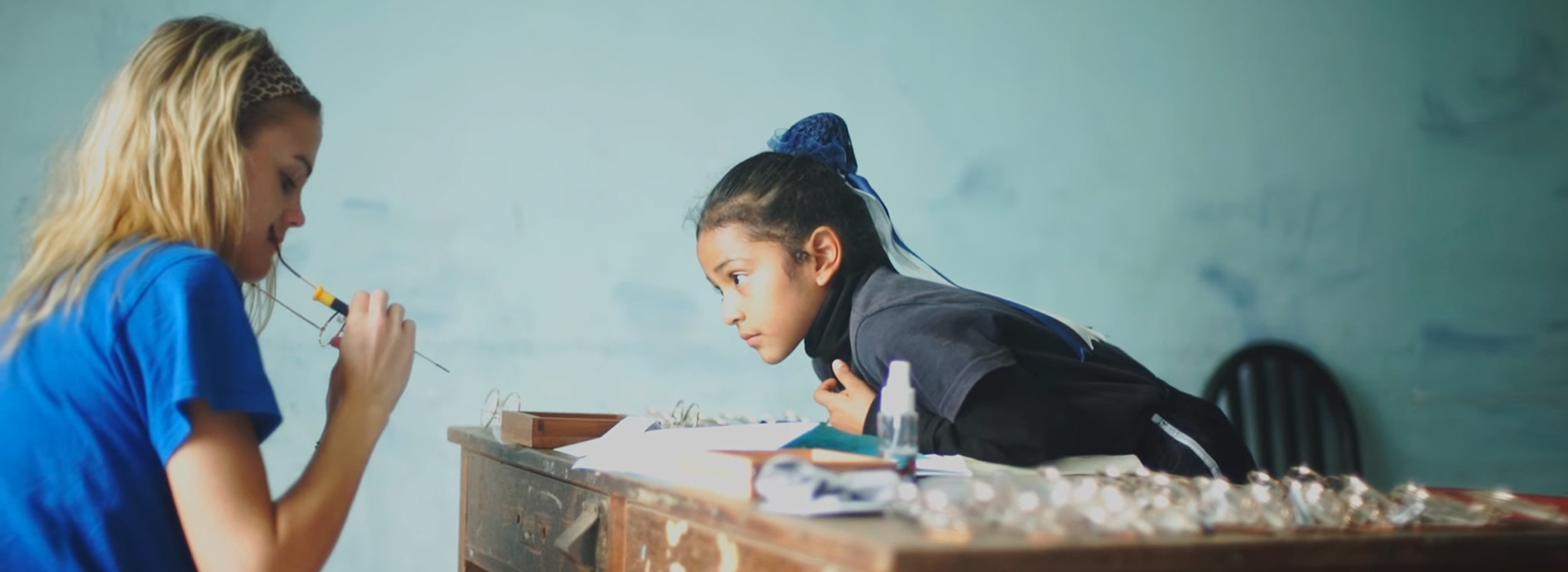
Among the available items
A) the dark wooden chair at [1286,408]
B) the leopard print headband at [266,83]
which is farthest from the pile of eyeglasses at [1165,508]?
the dark wooden chair at [1286,408]

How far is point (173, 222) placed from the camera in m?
1.19

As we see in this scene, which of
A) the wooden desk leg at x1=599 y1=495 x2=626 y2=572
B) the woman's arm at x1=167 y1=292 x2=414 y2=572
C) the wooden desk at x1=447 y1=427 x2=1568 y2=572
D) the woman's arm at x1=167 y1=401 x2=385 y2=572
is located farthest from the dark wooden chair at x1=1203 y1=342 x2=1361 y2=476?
the woman's arm at x1=167 y1=401 x2=385 y2=572

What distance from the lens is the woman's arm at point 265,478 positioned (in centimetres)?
106

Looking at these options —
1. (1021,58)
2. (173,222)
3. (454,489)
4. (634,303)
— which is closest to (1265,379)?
(1021,58)

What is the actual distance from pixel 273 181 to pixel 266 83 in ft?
0.34

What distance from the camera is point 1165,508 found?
0.92 m

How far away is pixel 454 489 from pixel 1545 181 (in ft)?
9.83

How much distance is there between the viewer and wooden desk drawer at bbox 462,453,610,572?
4.21ft

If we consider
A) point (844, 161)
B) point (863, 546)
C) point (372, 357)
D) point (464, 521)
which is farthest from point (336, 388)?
point (844, 161)

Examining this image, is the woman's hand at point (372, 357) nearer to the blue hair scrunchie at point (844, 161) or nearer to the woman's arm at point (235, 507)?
the woman's arm at point (235, 507)

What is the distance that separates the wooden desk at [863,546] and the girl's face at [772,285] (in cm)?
57

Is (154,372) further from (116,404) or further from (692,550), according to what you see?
(692,550)

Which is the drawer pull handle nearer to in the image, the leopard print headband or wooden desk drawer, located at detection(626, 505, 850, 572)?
wooden desk drawer, located at detection(626, 505, 850, 572)

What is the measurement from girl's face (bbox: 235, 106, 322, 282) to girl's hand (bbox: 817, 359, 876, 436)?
72 centimetres
